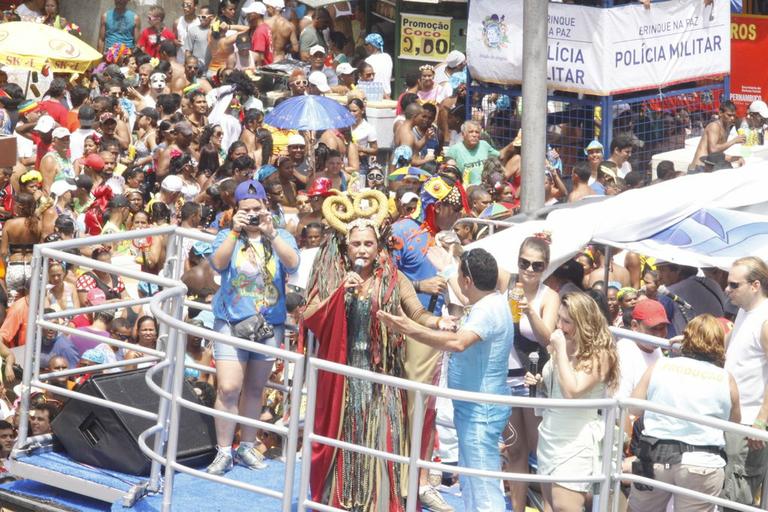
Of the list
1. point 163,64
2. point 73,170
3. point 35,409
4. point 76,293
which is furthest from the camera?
point 163,64

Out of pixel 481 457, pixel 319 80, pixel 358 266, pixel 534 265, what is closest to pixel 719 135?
pixel 319 80

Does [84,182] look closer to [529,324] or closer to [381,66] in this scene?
[381,66]

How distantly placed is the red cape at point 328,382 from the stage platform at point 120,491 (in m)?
0.30

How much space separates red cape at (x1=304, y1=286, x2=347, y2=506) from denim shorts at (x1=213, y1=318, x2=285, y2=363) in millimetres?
400

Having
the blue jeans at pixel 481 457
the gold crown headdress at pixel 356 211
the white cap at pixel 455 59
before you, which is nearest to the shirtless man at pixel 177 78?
the white cap at pixel 455 59

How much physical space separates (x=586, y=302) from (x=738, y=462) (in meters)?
1.21

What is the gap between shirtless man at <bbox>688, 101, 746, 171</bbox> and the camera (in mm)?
15727

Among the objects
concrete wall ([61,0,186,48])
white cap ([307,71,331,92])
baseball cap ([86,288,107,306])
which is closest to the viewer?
baseball cap ([86,288,107,306])

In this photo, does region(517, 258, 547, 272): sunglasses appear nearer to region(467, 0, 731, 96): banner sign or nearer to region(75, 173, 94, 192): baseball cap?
region(467, 0, 731, 96): banner sign

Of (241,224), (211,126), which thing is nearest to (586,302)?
(241,224)

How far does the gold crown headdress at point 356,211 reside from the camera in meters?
7.97

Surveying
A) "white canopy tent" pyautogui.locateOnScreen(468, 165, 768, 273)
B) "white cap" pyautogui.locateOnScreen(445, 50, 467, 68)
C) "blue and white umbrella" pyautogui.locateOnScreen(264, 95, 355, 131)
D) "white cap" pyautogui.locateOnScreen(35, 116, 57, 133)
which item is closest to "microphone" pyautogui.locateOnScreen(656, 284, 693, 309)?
"white canopy tent" pyautogui.locateOnScreen(468, 165, 768, 273)

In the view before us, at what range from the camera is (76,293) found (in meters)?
12.6

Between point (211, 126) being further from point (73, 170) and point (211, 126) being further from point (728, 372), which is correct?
point (728, 372)
